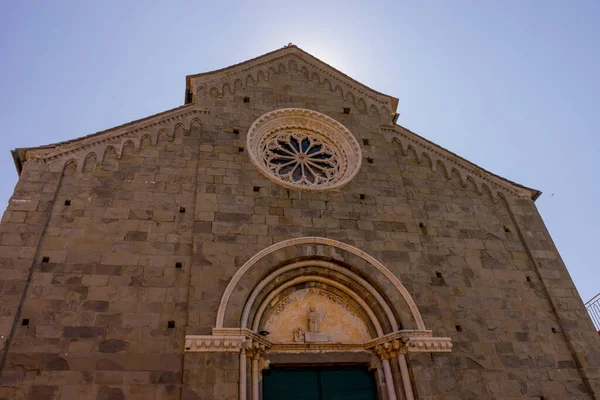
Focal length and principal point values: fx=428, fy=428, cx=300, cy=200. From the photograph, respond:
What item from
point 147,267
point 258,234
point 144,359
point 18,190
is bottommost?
point 144,359

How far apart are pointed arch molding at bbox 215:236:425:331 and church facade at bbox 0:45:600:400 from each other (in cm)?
3

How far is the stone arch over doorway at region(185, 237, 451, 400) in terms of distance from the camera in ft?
24.2

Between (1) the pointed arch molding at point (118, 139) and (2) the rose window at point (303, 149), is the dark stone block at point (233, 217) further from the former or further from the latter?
(1) the pointed arch molding at point (118, 139)

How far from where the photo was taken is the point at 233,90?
11.2 m

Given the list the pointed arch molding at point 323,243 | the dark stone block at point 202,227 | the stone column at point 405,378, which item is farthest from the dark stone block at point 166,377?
the stone column at point 405,378

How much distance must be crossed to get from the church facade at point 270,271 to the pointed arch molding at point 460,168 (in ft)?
0.30

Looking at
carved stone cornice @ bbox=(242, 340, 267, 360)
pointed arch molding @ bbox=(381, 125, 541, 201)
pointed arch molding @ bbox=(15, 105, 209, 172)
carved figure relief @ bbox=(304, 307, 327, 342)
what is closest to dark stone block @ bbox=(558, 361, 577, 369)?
pointed arch molding @ bbox=(381, 125, 541, 201)

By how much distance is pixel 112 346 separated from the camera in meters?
6.81

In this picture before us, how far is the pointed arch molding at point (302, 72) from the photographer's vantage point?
1131cm

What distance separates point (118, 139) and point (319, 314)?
5785 mm

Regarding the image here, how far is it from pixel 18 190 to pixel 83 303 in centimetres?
282

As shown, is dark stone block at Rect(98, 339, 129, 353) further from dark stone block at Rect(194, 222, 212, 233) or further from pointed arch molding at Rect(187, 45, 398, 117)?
pointed arch molding at Rect(187, 45, 398, 117)

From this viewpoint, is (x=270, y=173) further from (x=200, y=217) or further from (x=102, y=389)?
(x=102, y=389)

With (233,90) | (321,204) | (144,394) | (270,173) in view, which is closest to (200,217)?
(270,173)
